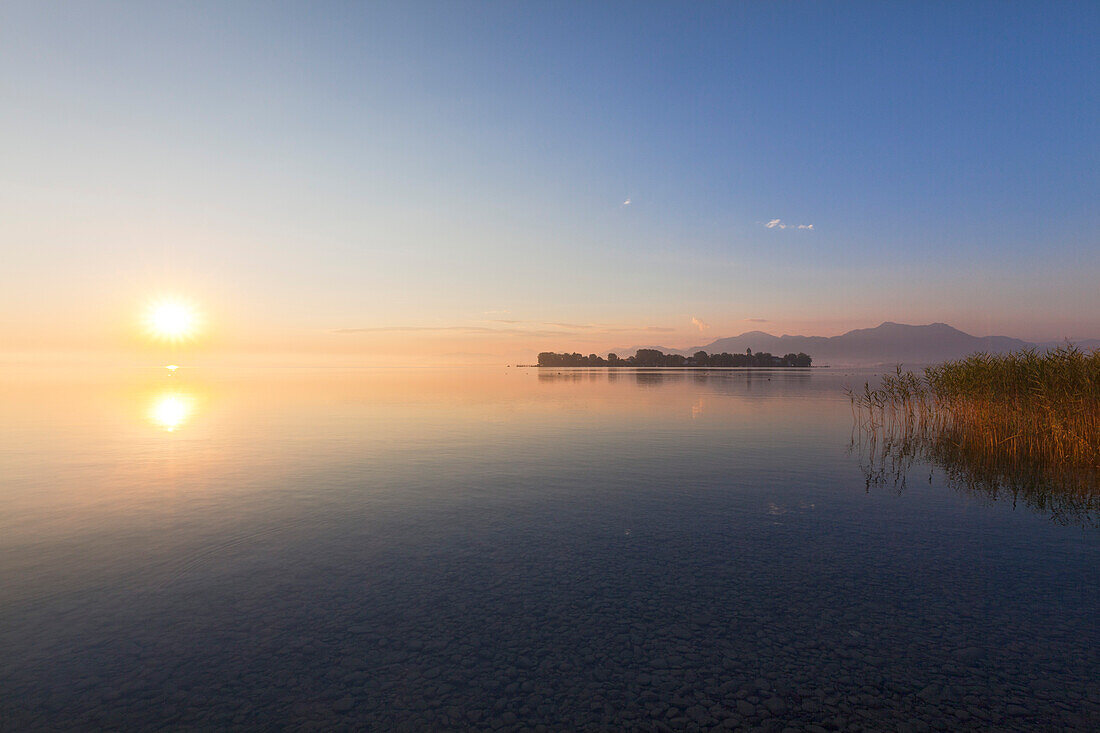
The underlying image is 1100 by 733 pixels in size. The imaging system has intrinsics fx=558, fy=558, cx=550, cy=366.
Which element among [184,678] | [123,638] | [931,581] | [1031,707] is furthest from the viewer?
[931,581]

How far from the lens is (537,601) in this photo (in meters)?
11.8

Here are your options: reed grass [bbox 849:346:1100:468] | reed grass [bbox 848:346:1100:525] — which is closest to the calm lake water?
reed grass [bbox 848:346:1100:525]

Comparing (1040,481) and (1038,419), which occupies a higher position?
(1038,419)

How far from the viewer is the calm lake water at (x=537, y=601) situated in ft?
27.2

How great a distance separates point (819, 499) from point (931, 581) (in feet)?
26.5

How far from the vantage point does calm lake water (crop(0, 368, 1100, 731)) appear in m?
8.30

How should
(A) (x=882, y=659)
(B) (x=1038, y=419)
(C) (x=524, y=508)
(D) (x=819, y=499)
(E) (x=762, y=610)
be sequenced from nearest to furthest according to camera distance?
(A) (x=882, y=659)
(E) (x=762, y=610)
(C) (x=524, y=508)
(D) (x=819, y=499)
(B) (x=1038, y=419)

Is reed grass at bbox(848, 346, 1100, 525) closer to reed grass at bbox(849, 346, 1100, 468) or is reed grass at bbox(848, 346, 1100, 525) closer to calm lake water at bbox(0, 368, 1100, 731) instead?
reed grass at bbox(849, 346, 1100, 468)

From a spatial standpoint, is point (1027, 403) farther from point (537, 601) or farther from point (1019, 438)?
point (537, 601)

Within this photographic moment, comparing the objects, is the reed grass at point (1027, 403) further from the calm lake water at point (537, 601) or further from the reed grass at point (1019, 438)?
the calm lake water at point (537, 601)

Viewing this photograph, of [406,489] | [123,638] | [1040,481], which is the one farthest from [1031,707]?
[1040,481]

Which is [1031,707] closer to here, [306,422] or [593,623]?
[593,623]

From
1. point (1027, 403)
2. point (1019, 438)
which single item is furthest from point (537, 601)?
point (1019, 438)

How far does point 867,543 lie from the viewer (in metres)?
15.8
